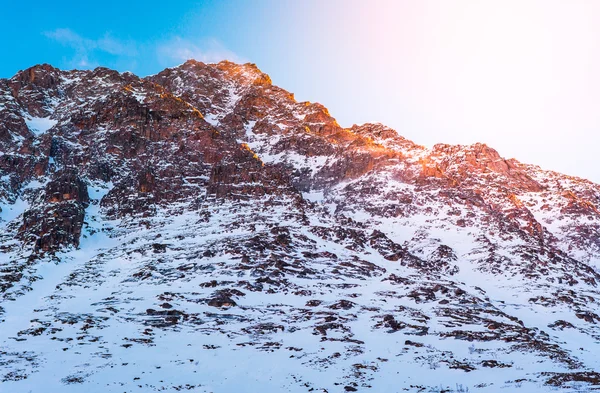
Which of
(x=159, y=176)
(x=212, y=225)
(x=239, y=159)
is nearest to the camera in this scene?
(x=212, y=225)

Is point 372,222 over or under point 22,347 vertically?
over

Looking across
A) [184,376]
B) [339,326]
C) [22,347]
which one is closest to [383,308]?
[339,326]

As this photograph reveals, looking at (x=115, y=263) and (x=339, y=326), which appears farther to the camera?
(x=115, y=263)

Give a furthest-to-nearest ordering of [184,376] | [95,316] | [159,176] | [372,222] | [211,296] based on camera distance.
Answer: [159,176] < [372,222] < [211,296] < [95,316] < [184,376]

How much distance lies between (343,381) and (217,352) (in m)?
12.7

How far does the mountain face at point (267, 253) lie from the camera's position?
35.9 meters

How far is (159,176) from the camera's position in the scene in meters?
118

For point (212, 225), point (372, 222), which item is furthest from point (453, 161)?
point (212, 225)

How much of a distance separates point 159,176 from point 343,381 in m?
97.0

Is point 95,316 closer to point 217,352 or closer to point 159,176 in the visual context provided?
point 217,352

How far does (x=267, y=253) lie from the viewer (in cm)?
7669

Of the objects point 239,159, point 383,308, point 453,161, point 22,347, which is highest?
point 453,161

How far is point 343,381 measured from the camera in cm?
3186

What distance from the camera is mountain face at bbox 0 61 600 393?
3594 cm
